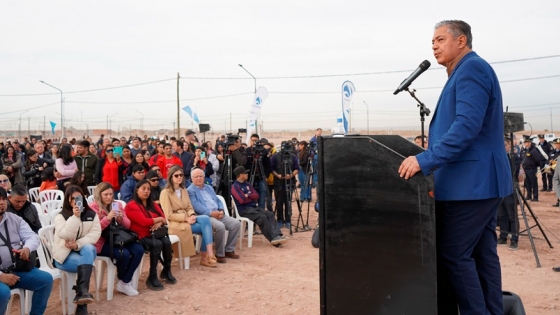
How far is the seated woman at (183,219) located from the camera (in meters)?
6.34

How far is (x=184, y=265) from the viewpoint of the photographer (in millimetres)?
6371

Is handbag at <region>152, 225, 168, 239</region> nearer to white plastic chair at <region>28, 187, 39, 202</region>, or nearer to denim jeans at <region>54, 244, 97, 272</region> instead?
denim jeans at <region>54, 244, 97, 272</region>

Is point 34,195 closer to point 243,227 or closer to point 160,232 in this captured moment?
point 243,227

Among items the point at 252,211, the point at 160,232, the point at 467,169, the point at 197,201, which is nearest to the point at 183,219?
the point at 197,201

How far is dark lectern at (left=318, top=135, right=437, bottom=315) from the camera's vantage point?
2.24 metres

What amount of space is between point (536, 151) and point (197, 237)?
10.3m

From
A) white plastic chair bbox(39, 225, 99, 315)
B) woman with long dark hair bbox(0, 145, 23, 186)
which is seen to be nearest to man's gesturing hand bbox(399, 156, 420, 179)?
white plastic chair bbox(39, 225, 99, 315)

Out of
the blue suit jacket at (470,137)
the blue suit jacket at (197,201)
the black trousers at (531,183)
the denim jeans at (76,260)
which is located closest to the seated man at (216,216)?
the blue suit jacket at (197,201)

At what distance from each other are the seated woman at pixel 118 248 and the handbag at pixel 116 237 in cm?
3

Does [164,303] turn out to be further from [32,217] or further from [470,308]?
[470,308]

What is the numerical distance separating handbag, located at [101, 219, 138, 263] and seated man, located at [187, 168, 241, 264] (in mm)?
1654

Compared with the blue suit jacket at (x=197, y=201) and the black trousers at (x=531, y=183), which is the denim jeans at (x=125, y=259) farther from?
the black trousers at (x=531, y=183)

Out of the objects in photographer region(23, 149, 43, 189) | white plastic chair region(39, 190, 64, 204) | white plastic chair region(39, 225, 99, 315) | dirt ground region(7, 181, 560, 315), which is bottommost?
dirt ground region(7, 181, 560, 315)

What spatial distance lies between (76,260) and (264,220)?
3.45 m
